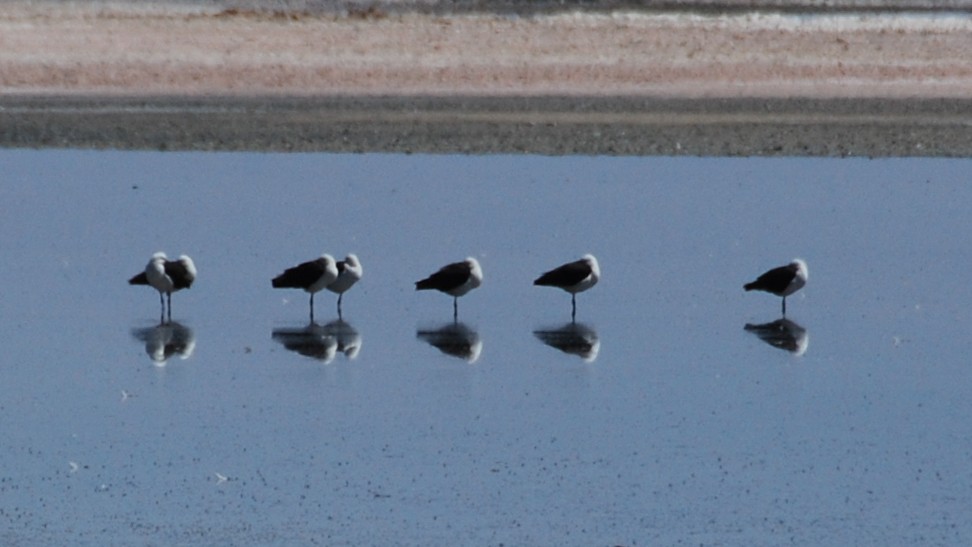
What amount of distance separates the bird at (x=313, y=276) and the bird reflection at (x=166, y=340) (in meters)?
0.88

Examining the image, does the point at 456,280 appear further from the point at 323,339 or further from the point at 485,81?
the point at 485,81

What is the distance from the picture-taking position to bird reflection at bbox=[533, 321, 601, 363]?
11.5 meters

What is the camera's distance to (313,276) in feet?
41.7

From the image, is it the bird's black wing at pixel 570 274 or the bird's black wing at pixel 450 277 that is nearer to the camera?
the bird's black wing at pixel 450 277

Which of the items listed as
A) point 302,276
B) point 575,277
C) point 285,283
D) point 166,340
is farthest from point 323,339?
point 575,277

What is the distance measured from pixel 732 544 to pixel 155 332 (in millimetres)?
5090

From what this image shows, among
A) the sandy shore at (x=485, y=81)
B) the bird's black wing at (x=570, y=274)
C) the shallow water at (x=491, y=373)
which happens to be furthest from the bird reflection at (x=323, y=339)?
the sandy shore at (x=485, y=81)

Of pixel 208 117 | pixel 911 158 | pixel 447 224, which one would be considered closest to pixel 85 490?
pixel 447 224

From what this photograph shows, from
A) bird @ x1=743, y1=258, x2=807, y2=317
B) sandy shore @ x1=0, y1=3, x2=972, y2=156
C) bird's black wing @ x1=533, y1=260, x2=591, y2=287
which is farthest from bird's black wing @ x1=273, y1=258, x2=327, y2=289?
sandy shore @ x1=0, y1=3, x2=972, y2=156

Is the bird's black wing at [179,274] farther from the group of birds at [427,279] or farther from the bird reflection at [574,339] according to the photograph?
the bird reflection at [574,339]

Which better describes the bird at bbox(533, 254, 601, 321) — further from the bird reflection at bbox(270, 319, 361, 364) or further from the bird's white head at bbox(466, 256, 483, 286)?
the bird reflection at bbox(270, 319, 361, 364)

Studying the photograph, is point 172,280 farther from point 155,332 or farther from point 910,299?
point 910,299

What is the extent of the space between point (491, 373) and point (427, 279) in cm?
218

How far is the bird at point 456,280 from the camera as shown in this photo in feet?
41.7
